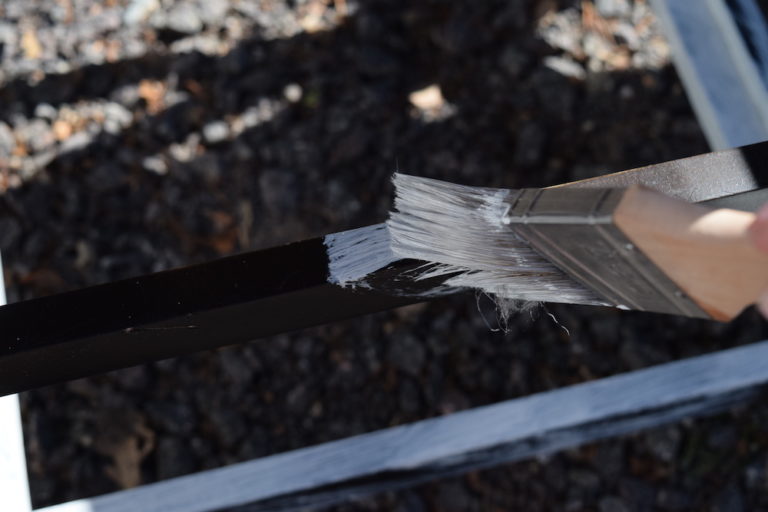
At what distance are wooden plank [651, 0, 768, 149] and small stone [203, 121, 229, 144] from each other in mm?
1193

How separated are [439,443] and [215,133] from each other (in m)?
1.19

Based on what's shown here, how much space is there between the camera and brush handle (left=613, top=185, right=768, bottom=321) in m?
0.71

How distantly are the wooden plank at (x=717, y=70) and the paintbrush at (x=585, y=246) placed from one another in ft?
2.88

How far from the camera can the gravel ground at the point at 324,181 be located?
1.81 m

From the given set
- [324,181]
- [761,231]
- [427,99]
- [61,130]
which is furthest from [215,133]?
[761,231]

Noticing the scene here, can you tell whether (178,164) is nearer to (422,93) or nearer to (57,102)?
(57,102)

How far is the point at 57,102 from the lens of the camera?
2.19 meters

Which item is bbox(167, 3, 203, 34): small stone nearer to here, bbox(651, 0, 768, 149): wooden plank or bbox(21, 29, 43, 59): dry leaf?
bbox(21, 29, 43, 59): dry leaf

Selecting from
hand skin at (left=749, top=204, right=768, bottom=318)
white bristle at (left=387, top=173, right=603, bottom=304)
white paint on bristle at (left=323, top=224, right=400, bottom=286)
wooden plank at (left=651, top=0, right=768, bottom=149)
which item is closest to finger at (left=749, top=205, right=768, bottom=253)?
hand skin at (left=749, top=204, right=768, bottom=318)

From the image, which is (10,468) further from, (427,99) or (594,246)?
(427,99)

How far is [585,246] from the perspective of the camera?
77 cm

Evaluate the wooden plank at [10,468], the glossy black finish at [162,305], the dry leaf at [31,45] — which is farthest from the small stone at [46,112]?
the glossy black finish at [162,305]

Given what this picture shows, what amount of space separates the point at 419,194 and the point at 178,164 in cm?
137

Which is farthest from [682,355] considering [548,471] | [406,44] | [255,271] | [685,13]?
[255,271]
